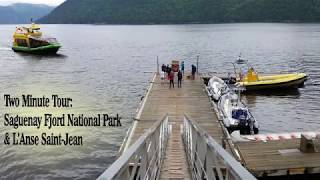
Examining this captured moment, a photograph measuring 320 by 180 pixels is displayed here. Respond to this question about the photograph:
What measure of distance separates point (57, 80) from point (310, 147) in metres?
40.3

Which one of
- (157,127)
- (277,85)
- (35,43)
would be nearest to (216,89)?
(277,85)

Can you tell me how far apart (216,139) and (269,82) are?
2410 cm

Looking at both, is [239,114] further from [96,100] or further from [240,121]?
[96,100]

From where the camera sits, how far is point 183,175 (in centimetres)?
1097

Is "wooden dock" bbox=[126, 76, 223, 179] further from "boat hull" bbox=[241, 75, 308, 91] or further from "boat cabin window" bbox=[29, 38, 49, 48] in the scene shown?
"boat cabin window" bbox=[29, 38, 49, 48]

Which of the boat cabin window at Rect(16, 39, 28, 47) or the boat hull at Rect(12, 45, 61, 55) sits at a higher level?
the boat cabin window at Rect(16, 39, 28, 47)

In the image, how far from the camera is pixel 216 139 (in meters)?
18.8

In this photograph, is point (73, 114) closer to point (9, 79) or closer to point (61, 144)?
point (61, 144)

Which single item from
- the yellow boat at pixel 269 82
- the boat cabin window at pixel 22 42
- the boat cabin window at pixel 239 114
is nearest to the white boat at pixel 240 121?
the boat cabin window at pixel 239 114

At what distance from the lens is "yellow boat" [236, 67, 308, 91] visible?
134ft

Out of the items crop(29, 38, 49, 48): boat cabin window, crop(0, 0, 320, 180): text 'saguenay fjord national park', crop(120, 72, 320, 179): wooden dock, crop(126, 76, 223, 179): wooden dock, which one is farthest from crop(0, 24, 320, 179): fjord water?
crop(29, 38, 49, 48): boat cabin window

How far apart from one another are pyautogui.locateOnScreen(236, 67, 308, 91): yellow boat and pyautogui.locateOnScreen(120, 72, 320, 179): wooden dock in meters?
12.7

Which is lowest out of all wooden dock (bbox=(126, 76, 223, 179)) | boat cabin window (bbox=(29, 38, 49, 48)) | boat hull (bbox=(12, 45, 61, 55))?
wooden dock (bbox=(126, 76, 223, 179))

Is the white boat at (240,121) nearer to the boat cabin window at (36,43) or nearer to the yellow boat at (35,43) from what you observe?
the yellow boat at (35,43)
